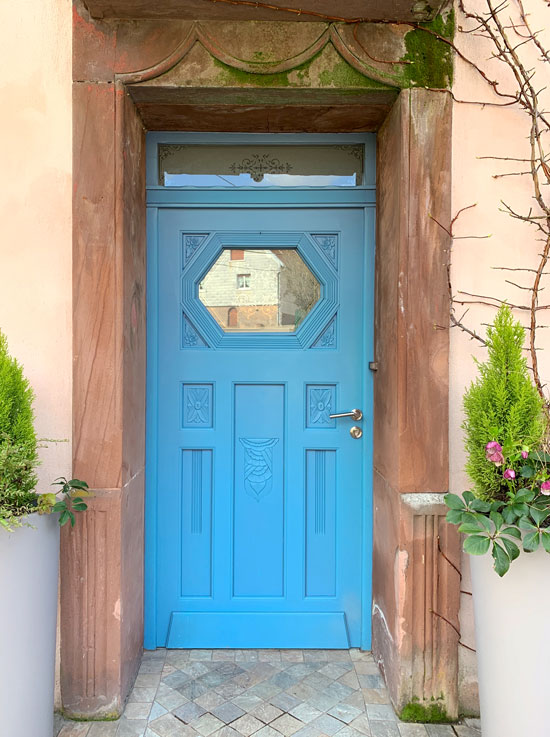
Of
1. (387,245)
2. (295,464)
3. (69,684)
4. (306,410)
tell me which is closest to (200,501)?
(295,464)

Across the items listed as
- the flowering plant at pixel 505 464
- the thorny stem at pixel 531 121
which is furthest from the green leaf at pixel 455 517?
the thorny stem at pixel 531 121

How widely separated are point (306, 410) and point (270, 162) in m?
1.18

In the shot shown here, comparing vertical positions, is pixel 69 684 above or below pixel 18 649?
below

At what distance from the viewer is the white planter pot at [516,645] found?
1.50m

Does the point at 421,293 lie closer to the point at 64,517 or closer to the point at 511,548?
the point at 511,548

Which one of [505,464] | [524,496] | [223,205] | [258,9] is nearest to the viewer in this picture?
[524,496]

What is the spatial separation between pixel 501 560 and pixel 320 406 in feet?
3.81

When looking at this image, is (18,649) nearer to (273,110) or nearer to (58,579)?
(58,579)

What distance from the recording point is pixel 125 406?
206cm

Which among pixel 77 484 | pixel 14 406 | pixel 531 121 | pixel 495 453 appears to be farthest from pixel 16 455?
pixel 531 121

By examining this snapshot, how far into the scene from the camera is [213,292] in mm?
2465

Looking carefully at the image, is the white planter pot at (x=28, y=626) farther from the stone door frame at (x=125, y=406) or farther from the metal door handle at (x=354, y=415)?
the metal door handle at (x=354, y=415)

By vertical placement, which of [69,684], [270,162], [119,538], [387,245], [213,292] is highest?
[270,162]

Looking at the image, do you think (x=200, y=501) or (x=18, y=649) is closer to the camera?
(x=18, y=649)
